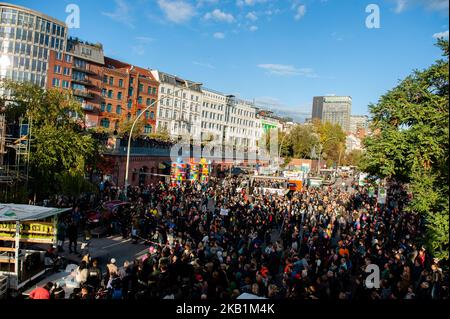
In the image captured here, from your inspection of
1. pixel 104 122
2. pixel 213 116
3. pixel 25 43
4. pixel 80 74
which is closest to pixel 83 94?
pixel 80 74

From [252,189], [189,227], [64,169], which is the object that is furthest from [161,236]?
[252,189]

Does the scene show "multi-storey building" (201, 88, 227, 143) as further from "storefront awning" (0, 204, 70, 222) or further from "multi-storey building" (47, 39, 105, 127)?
"storefront awning" (0, 204, 70, 222)

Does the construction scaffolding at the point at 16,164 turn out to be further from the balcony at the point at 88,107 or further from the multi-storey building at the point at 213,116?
the multi-storey building at the point at 213,116

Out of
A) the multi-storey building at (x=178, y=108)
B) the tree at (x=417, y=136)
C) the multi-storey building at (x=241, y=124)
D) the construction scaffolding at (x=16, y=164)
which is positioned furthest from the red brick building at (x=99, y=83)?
the tree at (x=417, y=136)

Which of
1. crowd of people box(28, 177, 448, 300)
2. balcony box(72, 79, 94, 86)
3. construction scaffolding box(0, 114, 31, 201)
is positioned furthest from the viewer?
balcony box(72, 79, 94, 86)

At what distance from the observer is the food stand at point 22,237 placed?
11117 millimetres

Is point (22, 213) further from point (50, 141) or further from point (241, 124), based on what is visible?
point (241, 124)

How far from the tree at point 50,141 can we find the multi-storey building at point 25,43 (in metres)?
46.6

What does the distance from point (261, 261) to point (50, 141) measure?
45.3ft

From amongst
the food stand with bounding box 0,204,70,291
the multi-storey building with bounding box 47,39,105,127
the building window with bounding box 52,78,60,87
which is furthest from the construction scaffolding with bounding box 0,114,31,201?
the building window with bounding box 52,78,60,87

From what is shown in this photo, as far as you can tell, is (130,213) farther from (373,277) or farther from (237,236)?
(373,277)

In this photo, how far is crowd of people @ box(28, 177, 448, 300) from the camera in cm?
1002

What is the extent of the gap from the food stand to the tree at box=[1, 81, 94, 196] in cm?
777
